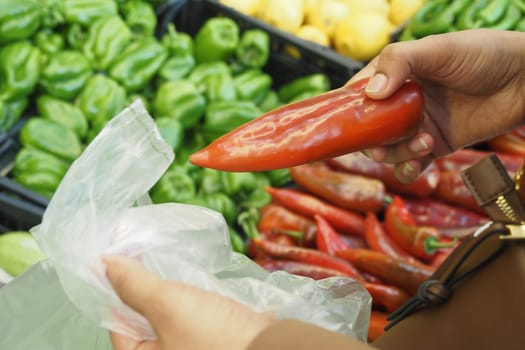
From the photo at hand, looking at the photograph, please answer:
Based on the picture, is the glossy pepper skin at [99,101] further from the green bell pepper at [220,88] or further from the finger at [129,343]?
the finger at [129,343]

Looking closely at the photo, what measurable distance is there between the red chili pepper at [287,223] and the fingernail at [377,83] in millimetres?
959

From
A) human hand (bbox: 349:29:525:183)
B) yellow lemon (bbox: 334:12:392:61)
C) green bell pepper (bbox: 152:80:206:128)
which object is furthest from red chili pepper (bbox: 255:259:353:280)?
yellow lemon (bbox: 334:12:392:61)

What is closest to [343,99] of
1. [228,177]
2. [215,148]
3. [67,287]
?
[215,148]

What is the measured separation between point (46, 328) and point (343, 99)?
683mm

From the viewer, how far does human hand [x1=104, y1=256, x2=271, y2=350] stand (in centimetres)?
55

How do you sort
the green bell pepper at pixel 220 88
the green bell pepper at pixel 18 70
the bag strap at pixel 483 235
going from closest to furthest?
1. the bag strap at pixel 483 235
2. the green bell pepper at pixel 18 70
3. the green bell pepper at pixel 220 88

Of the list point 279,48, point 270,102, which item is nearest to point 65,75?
point 270,102

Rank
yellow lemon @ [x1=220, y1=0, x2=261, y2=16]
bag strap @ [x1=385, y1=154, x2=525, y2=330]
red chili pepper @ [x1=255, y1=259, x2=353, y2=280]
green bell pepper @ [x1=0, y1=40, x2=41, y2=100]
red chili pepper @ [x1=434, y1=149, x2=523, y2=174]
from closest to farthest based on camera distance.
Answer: bag strap @ [x1=385, y1=154, x2=525, y2=330] → red chili pepper @ [x1=255, y1=259, x2=353, y2=280] → red chili pepper @ [x1=434, y1=149, x2=523, y2=174] → green bell pepper @ [x1=0, y1=40, x2=41, y2=100] → yellow lemon @ [x1=220, y1=0, x2=261, y2=16]

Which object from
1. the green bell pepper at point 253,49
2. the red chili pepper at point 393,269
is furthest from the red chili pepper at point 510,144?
the green bell pepper at point 253,49

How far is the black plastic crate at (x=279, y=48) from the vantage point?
8.34ft

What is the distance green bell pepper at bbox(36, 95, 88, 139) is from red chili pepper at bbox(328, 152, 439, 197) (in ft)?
3.19

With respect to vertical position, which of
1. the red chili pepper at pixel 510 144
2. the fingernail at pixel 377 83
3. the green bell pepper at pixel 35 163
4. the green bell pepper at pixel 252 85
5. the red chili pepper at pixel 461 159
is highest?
the fingernail at pixel 377 83

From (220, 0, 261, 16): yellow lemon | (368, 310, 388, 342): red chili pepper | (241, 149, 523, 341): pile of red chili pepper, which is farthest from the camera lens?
(220, 0, 261, 16): yellow lemon

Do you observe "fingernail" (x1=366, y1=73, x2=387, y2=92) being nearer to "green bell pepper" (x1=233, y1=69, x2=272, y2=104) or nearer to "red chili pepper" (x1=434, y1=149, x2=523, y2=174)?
"red chili pepper" (x1=434, y1=149, x2=523, y2=174)
